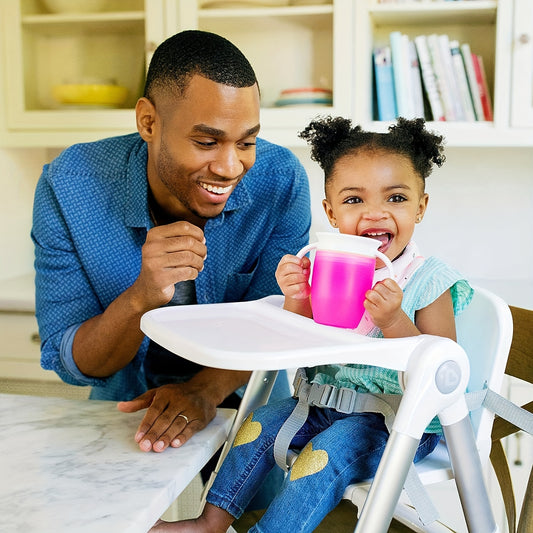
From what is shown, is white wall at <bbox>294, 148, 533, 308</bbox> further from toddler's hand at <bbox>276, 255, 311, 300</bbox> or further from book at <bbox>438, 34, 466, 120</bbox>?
toddler's hand at <bbox>276, 255, 311, 300</bbox>

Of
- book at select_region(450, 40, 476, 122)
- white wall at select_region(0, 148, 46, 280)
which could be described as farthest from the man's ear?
white wall at select_region(0, 148, 46, 280)

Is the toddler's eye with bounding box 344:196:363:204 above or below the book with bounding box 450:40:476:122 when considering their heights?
below

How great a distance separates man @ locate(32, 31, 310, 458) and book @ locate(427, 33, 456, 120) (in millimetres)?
900

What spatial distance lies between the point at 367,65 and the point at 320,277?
4.68 feet

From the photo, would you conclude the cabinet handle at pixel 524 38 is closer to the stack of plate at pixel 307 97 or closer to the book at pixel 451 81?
the book at pixel 451 81

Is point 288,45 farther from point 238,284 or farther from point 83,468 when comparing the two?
point 83,468

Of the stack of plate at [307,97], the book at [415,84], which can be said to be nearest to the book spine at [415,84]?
the book at [415,84]

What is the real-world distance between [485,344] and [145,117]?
0.73 m

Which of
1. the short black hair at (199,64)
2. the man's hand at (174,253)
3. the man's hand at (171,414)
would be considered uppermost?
the short black hair at (199,64)

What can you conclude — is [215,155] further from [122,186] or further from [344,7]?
[344,7]

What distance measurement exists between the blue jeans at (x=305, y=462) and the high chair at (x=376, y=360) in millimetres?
39

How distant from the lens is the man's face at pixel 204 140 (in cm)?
114

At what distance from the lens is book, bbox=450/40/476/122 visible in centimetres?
216

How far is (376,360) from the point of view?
2.42 ft
